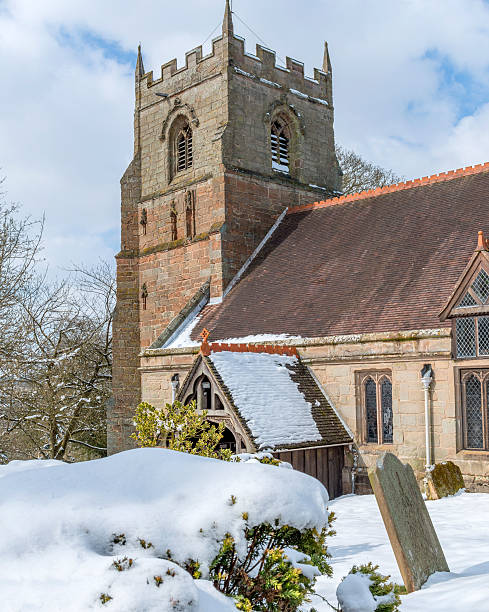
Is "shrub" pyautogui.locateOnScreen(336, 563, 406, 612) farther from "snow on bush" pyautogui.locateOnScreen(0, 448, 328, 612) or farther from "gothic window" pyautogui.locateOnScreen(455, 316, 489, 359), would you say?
"gothic window" pyautogui.locateOnScreen(455, 316, 489, 359)

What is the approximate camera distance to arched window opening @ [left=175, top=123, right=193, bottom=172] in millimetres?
24469

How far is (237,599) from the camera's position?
4266 mm

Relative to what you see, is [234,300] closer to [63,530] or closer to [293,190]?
[293,190]

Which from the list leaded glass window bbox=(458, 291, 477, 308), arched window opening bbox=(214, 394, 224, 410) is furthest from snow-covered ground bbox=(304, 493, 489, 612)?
leaded glass window bbox=(458, 291, 477, 308)

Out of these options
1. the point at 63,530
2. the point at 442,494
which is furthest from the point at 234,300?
the point at 63,530

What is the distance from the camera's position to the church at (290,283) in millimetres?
13906

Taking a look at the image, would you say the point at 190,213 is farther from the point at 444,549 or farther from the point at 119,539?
the point at 119,539

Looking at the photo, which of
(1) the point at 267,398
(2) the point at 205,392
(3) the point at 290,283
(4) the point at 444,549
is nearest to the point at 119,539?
(4) the point at 444,549

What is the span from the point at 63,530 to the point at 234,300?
17.0 metres

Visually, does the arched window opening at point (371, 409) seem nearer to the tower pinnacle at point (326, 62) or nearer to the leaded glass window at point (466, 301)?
the leaded glass window at point (466, 301)

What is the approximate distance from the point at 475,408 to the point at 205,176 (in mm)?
13069

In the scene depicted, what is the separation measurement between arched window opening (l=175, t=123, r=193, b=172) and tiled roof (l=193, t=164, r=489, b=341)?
4.50 m

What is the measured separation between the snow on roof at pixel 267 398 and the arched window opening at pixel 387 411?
155 centimetres

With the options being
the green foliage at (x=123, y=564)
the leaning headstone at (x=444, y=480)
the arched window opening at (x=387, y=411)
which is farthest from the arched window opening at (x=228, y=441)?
the green foliage at (x=123, y=564)
